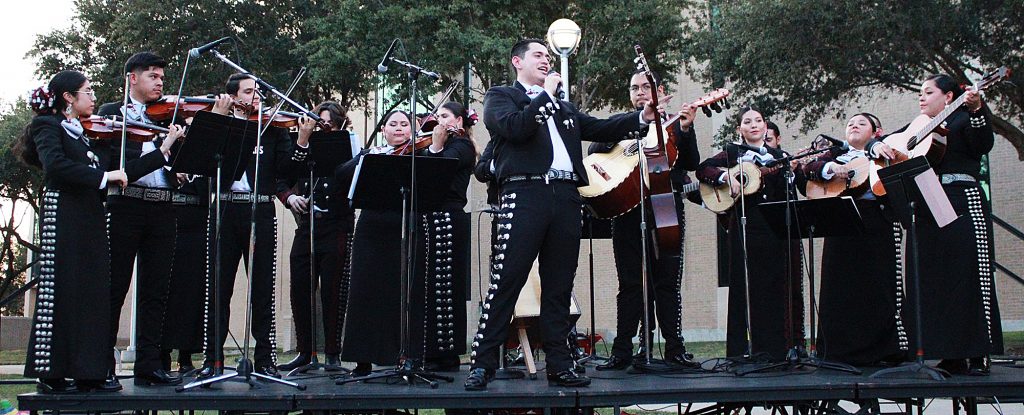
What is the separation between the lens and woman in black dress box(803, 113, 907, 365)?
307 inches

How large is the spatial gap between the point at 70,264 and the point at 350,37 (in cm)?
1343

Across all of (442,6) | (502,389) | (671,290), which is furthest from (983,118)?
(442,6)

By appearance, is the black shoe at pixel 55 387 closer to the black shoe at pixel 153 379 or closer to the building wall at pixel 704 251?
the black shoe at pixel 153 379

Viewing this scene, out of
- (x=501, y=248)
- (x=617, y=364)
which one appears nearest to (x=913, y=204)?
(x=617, y=364)

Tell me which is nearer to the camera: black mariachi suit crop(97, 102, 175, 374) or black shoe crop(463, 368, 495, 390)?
black shoe crop(463, 368, 495, 390)

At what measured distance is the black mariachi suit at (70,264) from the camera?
236 inches

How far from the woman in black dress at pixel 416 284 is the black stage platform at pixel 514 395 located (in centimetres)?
134

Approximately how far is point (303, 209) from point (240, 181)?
1.20 meters

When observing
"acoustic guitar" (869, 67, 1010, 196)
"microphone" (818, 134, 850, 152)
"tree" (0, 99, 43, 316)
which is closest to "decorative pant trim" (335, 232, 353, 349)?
"microphone" (818, 134, 850, 152)

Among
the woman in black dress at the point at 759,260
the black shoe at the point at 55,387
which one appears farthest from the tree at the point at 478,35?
the black shoe at the point at 55,387

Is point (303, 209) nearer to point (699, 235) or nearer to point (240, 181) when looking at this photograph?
point (240, 181)

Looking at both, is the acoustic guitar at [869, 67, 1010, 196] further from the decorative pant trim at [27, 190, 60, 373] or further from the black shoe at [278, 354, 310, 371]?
the decorative pant trim at [27, 190, 60, 373]

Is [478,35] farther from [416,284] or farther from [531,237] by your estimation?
[531,237]

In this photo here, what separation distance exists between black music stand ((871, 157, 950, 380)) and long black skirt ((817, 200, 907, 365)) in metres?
0.86
